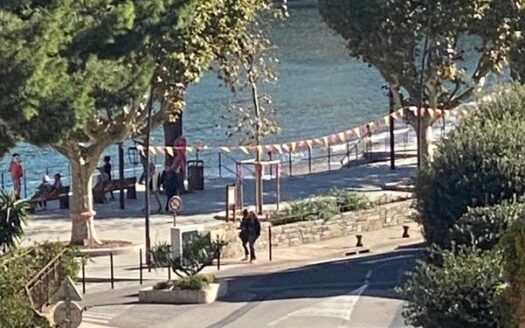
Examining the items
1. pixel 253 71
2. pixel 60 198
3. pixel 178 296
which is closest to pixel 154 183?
pixel 60 198

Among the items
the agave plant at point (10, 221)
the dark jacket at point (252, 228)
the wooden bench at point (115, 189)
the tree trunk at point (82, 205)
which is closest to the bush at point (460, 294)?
the agave plant at point (10, 221)

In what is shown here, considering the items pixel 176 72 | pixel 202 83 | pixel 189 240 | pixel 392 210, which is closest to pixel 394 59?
pixel 392 210

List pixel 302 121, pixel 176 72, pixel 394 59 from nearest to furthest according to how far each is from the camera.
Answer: pixel 176 72, pixel 394 59, pixel 302 121

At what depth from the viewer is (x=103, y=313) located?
93.7 ft

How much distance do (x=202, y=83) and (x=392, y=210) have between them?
5332 cm

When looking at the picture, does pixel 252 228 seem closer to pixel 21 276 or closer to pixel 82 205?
pixel 82 205

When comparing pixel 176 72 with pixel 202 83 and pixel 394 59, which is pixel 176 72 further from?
pixel 202 83

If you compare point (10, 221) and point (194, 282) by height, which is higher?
point (10, 221)

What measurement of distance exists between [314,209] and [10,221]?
12.5 meters

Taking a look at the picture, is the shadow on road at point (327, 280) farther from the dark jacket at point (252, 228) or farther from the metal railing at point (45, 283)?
the metal railing at point (45, 283)

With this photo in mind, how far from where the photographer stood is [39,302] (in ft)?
82.3

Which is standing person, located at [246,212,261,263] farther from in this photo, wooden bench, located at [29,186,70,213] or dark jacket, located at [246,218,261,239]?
wooden bench, located at [29,186,70,213]

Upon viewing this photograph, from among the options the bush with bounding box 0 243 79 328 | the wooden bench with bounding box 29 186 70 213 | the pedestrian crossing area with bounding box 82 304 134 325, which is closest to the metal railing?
the bush with bounding box 0 243 79 328

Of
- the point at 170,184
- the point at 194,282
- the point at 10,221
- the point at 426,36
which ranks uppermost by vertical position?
the point at 426,36
